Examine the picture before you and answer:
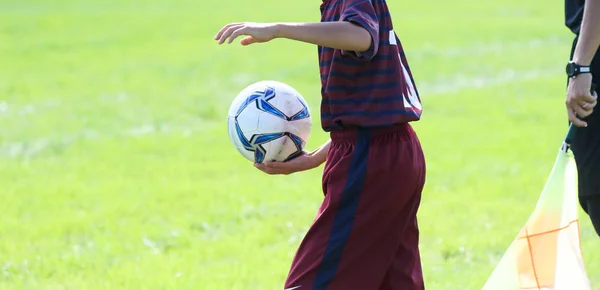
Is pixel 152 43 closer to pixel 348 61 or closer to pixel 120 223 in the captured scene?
pixel 120 223

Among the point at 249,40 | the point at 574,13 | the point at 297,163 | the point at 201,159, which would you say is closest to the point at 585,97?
the point at 574,13

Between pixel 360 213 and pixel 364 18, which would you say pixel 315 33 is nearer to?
pixel 364 18

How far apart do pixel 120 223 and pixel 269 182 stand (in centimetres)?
166

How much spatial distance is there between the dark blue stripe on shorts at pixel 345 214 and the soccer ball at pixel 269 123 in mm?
475

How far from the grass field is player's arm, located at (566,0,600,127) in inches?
63.8

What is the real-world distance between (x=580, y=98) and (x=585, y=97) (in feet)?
0.06

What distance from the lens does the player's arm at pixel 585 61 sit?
3605 mm

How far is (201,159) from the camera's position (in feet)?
28.4

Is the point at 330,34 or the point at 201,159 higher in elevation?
the point at 330,34

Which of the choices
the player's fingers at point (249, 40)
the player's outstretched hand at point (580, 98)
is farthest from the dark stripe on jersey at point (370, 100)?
the player's outstretched hand at point (580, 98)

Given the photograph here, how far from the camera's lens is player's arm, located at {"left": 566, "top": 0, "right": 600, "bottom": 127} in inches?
142

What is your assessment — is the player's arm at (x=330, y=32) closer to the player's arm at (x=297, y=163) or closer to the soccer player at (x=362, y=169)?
the soccer player at (x=362, y=169)

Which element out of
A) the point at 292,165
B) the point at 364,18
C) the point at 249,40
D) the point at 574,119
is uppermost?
the point at 364,18

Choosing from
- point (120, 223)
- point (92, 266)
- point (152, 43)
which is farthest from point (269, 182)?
point (152, 43)
